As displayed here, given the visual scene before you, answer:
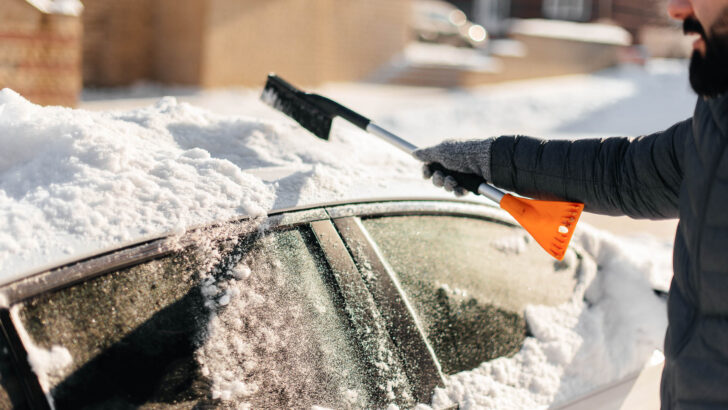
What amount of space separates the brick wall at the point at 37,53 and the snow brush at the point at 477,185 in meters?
5.29

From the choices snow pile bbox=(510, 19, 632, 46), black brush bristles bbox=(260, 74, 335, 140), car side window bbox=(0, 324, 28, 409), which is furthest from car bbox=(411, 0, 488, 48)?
car side window bbox=(0, 324, 28, 409)

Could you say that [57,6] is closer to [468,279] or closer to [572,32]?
[468,279]

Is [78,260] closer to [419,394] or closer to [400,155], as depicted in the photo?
[419,394]

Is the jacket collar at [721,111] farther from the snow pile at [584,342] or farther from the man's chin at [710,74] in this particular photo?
the snow pile at [584,342]

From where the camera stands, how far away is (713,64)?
4.41 feet

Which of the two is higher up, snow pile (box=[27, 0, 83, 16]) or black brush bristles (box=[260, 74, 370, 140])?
black brush bristles (box=[260, 74, 370, 140])

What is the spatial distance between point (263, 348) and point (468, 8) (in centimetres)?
2494

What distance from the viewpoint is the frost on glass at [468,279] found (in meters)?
1.82

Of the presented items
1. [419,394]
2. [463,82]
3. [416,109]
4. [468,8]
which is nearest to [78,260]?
[419,394]

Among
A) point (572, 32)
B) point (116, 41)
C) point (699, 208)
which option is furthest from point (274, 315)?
point (572, 32)

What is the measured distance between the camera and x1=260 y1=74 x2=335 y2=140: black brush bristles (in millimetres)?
2316

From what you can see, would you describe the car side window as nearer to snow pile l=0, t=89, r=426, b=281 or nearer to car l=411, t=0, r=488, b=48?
snow pile l=0, t=89, r=426, b=281

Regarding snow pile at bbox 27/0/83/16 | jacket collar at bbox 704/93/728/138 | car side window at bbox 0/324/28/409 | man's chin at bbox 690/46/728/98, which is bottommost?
snow pile at bbox 27/0/83/16

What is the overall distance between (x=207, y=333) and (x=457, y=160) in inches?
39.2
